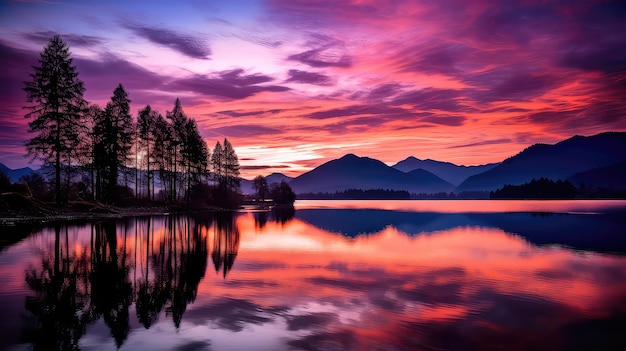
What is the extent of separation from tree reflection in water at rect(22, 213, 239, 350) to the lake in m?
0.06

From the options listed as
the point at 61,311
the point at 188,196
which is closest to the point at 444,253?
the point at 61,311

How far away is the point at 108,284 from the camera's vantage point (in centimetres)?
1678

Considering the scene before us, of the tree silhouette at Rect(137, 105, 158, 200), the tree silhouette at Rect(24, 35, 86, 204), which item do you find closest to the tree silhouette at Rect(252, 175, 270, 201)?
the tree silhouette at Rect(137, 105, 158, 200)

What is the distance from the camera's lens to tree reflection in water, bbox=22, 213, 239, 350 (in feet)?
38.0

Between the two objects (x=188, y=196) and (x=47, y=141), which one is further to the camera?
(x=188, y=196)

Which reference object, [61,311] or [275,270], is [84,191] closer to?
[275,270]

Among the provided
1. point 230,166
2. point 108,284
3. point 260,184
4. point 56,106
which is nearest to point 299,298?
point 108,284

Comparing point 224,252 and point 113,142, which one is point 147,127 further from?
point 224,252

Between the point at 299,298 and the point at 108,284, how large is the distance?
27.0 ft

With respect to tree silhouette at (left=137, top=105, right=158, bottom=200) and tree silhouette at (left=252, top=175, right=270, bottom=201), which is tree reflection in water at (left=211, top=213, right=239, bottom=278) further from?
tree silhouette at (left=252, top=175, right=270, bottom=201)

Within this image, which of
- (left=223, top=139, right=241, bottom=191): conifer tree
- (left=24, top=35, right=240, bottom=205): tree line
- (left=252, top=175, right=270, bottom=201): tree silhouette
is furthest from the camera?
(left=252, top=175, right=270, bottom=201): tree silhouette

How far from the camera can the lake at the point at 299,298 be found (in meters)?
11.3

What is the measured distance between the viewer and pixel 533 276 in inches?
857

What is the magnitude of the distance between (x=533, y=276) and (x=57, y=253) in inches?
1093
